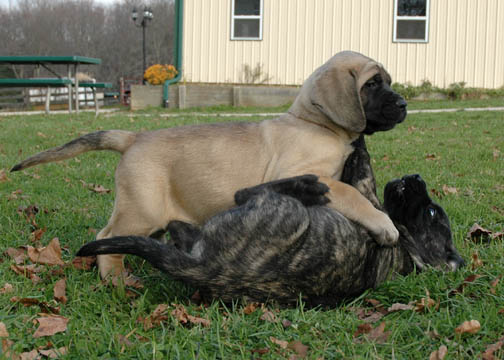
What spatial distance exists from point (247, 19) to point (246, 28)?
0.29 metres

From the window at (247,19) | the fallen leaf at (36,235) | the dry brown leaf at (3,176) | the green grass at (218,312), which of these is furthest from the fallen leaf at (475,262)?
the window at (247,19)

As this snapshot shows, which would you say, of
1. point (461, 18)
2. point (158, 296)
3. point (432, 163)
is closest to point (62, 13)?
point (461, 18)

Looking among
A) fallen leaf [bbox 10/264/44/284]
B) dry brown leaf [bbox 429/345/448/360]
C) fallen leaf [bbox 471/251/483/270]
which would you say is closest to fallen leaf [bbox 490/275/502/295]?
fallen leaf [bbox 471/251/483/270]

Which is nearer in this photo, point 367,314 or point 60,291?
point 367,314

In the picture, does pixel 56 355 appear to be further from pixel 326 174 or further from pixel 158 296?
pixel 326 174

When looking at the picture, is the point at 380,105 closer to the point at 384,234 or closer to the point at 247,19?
the point at 384,234

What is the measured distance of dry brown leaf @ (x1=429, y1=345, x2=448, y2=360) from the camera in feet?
8.42

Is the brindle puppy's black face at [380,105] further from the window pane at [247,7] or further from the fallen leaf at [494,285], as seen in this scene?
the window pane at [247,7]

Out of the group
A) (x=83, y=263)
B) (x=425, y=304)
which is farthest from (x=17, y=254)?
(x=425, y=304)

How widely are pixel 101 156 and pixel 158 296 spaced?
5.04 metres

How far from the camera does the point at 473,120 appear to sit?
38.9 ft

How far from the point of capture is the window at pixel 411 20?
18.4 meters

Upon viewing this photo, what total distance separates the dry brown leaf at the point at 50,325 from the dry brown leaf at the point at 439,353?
1.83 meters

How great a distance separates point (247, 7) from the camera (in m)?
18.5
